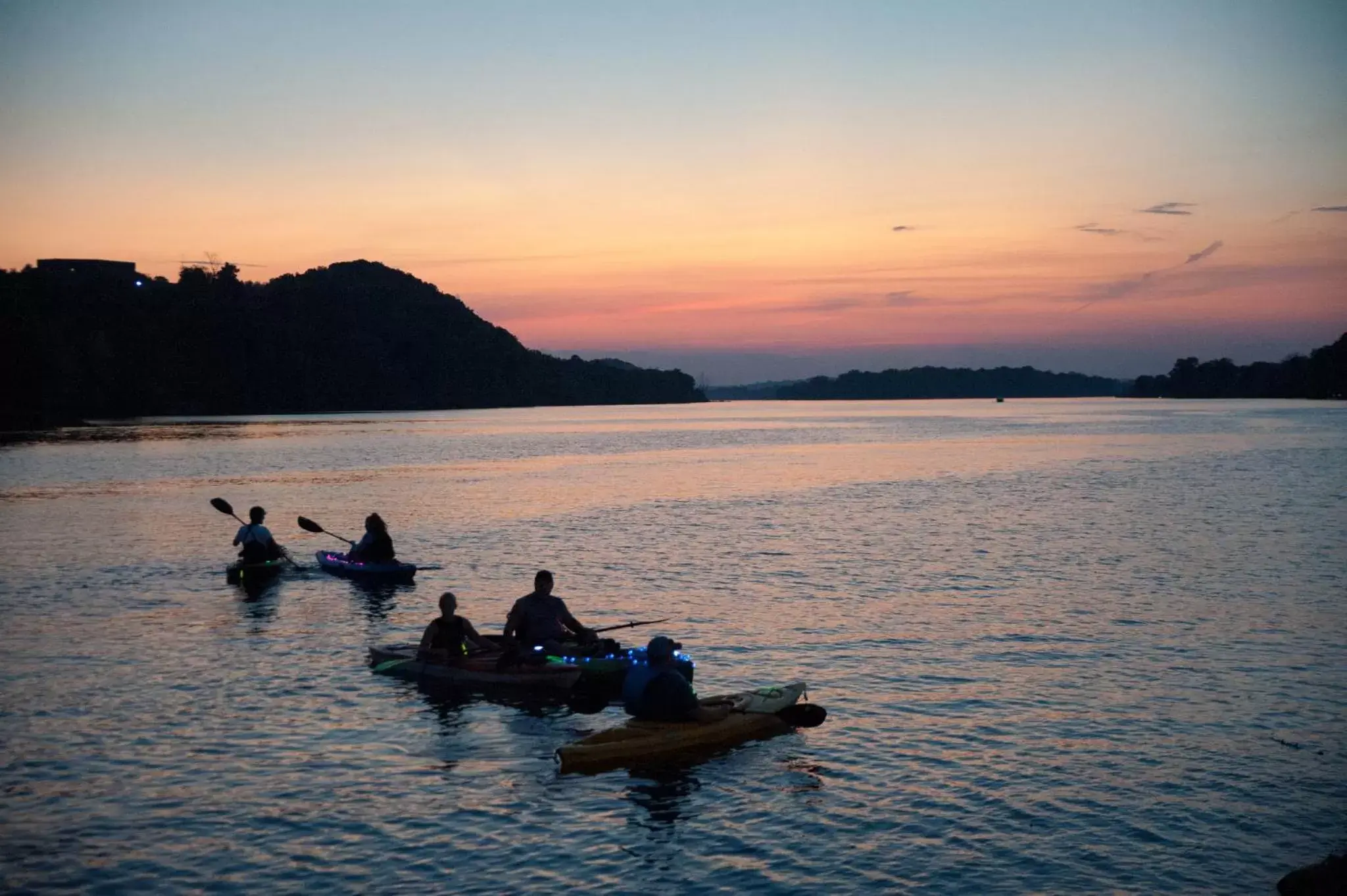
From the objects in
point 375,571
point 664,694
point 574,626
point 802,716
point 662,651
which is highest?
point 662,651

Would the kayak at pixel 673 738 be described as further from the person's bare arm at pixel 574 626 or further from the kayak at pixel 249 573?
the kayak at pixel 249 573

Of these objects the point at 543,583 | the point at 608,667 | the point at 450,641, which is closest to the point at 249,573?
the point at 450,641

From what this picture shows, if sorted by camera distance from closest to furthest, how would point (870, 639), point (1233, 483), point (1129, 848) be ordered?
point (1129, 848) → point (870, 639) → point (1233, 483)

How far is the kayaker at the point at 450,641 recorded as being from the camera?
20.2 metres

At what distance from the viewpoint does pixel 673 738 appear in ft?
51.8

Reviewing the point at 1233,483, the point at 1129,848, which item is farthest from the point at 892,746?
the point at 1233,483

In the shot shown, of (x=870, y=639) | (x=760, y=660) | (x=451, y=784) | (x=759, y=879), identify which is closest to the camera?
(x=759, y=879)

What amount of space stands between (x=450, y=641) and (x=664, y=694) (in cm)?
590

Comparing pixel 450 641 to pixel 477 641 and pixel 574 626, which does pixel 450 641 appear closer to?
pixel 477 641

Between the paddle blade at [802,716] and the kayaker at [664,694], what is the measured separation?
1326 mm

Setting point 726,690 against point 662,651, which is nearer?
point 662,651

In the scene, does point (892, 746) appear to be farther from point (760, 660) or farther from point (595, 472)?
point (595, 472)

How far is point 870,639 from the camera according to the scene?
82.1 ft

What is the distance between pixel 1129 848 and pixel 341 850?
9.40 metres
